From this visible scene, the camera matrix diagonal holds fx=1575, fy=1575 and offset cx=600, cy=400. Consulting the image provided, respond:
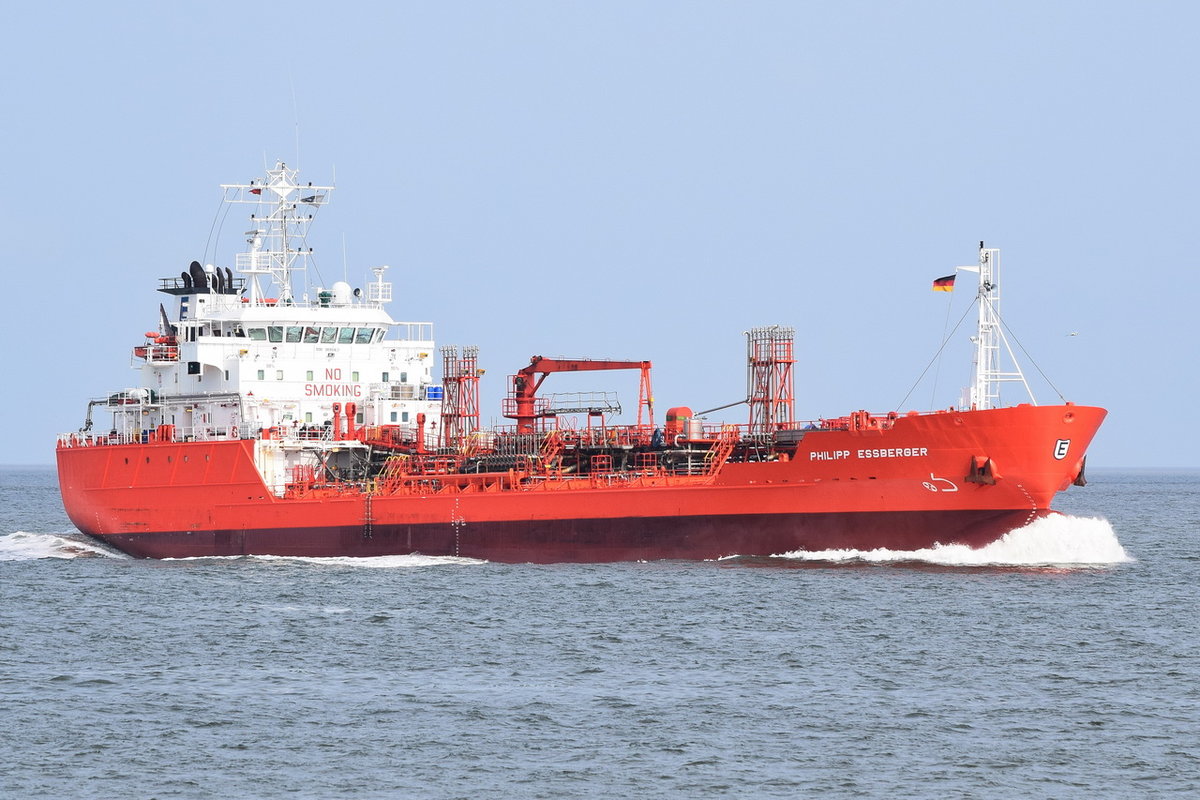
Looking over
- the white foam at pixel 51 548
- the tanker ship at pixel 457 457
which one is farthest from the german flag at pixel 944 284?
the white foam at pixel 51 548

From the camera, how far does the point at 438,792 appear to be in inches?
672

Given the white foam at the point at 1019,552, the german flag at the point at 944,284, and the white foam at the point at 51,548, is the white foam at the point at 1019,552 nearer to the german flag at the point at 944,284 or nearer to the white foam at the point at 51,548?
the german flag at the point at 944,284

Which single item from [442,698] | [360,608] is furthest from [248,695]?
[360,608]

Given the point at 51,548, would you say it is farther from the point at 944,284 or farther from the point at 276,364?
the point at 944,284

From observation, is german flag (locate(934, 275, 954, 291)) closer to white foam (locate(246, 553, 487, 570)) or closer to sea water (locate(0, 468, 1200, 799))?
sea water (locate(0, 468, 1200, 799))

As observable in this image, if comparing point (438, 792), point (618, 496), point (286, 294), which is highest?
point (286, 294)

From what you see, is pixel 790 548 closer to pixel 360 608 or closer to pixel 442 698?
pixel 360 608

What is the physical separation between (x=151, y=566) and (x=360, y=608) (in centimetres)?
1056

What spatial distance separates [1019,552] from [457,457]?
13.1 m

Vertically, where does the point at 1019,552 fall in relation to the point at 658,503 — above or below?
below

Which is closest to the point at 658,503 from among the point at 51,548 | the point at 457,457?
the point at 457,457

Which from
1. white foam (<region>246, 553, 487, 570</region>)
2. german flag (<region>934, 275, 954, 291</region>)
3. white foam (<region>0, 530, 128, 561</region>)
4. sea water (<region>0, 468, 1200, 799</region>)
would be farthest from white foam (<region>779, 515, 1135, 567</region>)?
white foam (<region>0, 530, 128, 561</region>)

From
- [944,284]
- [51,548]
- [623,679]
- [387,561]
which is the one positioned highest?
[944,284]

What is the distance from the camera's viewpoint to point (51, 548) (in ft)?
141
